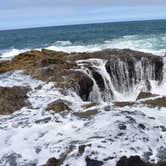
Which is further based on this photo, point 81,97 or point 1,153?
point 81,97

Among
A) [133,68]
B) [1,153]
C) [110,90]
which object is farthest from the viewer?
[133,68]

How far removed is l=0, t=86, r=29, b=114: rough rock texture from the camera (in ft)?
28.9

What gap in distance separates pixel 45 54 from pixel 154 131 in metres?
7.68

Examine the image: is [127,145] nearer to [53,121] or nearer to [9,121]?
[53,121]

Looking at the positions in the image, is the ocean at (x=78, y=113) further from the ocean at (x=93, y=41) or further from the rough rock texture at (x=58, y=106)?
the ocean at (x=93, y=41)

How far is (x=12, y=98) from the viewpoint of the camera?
931cm

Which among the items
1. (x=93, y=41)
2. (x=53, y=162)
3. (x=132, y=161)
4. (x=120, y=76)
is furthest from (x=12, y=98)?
(x=93, y=41)

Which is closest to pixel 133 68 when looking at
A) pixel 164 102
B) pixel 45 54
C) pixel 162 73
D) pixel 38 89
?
pixel 162 73

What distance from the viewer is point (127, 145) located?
20.9ft

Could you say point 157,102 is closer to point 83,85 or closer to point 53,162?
point 83,85

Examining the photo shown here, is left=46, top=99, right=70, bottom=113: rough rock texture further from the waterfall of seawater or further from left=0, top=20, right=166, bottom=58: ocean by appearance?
left=0, top=20, right=166, bottom=58: ocean

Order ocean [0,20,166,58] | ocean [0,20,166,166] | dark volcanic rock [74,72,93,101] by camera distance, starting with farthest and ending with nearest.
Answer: ocean [0,20,166,58], dark volcanic rock [74,72,93,101], ocean [0,20,166,166]

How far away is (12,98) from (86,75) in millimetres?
2741

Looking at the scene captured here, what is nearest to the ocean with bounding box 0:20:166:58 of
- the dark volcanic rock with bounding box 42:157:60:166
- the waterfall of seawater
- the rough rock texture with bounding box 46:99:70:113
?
Result: the waterfall of seawater
